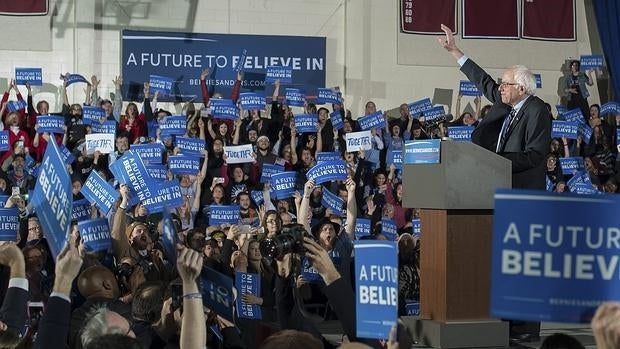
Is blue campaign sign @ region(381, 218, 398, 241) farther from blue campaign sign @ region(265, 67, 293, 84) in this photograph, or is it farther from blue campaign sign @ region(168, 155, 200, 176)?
blue campaign sign @ region(265, 67, 293, 84)

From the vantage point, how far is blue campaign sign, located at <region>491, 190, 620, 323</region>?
2479 millimetres

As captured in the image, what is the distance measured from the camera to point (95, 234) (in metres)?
6.27

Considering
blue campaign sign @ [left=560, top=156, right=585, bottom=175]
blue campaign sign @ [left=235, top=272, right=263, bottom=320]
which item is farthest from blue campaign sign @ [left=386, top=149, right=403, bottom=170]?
blue campaign sign @ [left=235, top=272, right=263, bottom=320]

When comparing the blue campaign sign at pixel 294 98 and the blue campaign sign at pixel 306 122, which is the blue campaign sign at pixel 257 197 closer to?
the blue campaign sign at pixel 306 122

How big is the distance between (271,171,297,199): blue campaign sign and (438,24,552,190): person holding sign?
13.7ft

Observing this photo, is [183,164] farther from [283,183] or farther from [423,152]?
[423,152]

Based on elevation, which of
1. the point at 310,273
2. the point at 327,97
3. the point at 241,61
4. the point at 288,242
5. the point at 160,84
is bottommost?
the point at 310,273

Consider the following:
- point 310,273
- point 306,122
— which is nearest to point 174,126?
point 306,122

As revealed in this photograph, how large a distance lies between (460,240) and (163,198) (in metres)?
3.08

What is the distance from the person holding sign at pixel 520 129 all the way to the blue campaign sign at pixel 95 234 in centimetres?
215

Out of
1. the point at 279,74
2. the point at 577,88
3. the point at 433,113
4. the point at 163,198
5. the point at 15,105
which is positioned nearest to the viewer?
the point at 163,198

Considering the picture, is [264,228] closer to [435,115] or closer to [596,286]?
[596,286]

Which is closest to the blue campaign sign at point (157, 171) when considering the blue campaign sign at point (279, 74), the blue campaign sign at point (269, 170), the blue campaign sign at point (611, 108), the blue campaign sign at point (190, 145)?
the blue campaign sign at point (190, 145)

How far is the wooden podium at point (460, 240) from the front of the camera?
520cm
